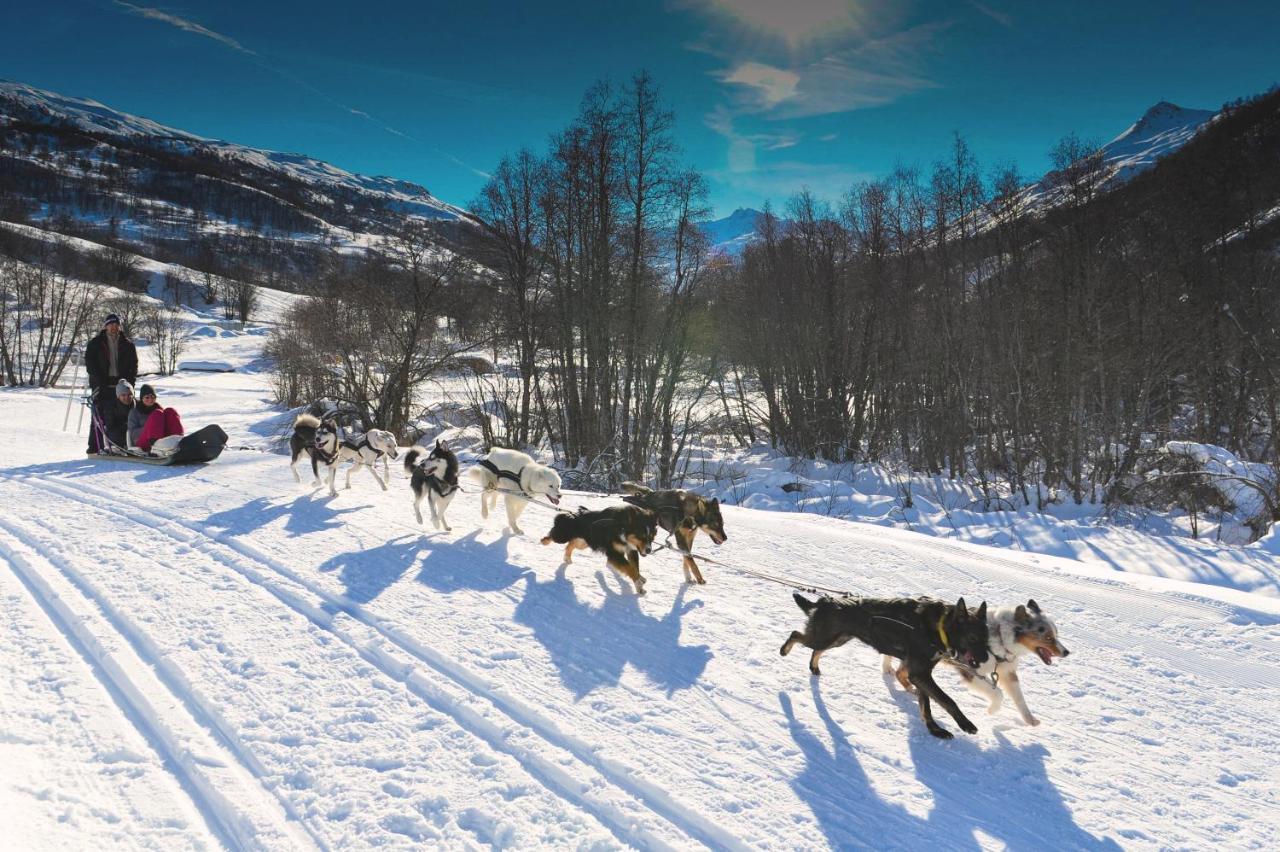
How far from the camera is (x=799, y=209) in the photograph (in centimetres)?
2345

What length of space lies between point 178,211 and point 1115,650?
197m

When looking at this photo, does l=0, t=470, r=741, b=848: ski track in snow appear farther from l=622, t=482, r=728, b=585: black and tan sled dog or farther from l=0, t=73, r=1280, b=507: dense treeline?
l=0, t=73, r=1280, b=507: dense treeline

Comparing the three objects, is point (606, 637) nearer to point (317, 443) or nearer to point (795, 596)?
point (795, 596)

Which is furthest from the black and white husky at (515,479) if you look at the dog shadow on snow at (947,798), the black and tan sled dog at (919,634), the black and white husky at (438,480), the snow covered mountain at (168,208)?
the snow covered mountain at (168,208)

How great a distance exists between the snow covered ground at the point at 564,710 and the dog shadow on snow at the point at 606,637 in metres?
0.03

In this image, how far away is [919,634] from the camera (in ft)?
11.8

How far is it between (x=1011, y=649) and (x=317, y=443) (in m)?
8.56

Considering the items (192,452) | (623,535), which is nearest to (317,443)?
(192,452)

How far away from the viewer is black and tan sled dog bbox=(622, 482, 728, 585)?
5.83m

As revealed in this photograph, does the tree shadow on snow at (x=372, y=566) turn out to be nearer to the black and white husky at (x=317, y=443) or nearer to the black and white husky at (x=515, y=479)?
the black and white husky at (x=515, y=479)

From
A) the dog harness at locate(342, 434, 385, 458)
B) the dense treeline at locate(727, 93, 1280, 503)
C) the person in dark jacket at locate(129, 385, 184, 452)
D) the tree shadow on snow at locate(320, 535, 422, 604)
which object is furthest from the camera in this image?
the dense treeline at locate(727, 93, 1280, 503)

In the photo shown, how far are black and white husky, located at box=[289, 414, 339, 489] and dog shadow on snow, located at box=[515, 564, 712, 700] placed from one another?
4687 mm

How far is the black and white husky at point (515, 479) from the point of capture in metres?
6.46

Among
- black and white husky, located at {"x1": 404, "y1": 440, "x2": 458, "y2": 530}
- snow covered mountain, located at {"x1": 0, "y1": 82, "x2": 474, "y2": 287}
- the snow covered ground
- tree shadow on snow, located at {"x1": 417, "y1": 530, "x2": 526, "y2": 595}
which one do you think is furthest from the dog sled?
snow covered mountain, located at {"x1": 0, "y1": 82, "x2": 474, "y2": 287}
